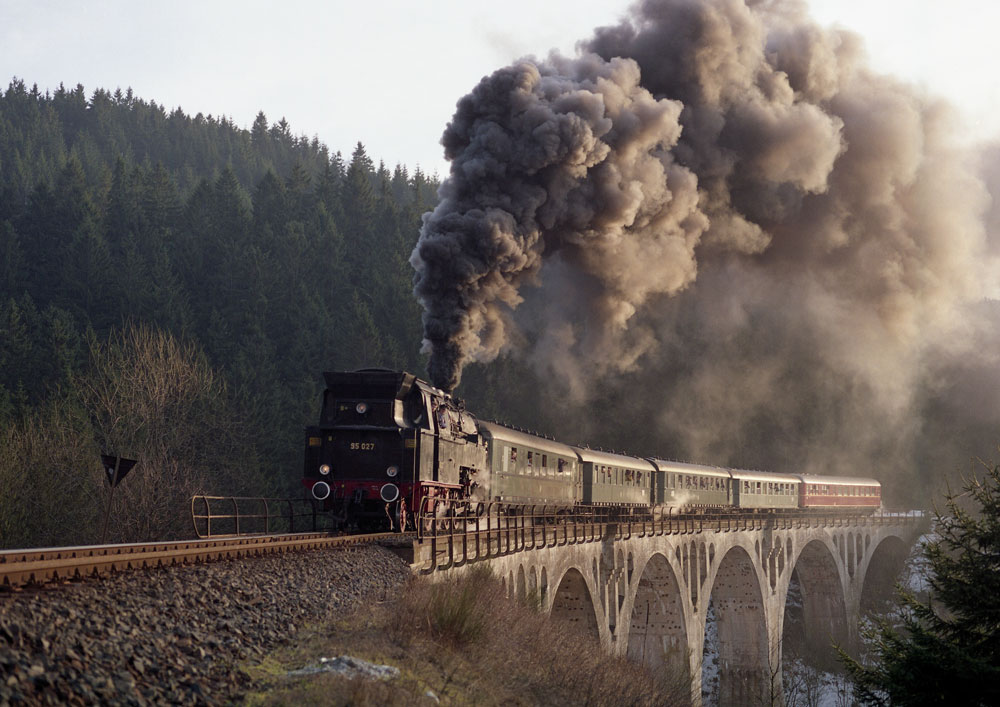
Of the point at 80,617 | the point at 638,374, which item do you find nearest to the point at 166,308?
the point at 638,374

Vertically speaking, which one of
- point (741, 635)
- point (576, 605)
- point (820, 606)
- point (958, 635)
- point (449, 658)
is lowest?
point (820, 606)

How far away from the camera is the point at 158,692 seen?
7.45 m

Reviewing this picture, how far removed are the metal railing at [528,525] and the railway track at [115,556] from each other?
304cm

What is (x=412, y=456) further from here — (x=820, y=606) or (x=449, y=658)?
(x=820, y=606)

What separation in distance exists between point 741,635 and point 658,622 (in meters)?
11.5

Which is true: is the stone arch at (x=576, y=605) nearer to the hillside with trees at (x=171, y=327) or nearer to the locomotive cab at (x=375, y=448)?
the locomotive cab at (x=375, y=448)

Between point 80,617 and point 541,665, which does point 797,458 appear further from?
point 80,617

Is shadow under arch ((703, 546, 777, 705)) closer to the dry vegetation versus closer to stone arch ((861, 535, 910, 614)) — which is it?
stone arch ((861, 535, 910, 614))

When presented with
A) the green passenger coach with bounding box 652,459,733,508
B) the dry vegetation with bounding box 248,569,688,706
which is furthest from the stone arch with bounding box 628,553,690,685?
the dry vegetation with bounding box 248,569,688,706

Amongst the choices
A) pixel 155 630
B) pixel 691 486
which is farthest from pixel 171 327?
pixel 155 630

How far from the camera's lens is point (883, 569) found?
73062mm

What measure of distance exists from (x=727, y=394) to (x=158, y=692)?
3225 inches

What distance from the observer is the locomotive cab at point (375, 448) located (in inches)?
735

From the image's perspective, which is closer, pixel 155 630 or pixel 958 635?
pixel 155 630
